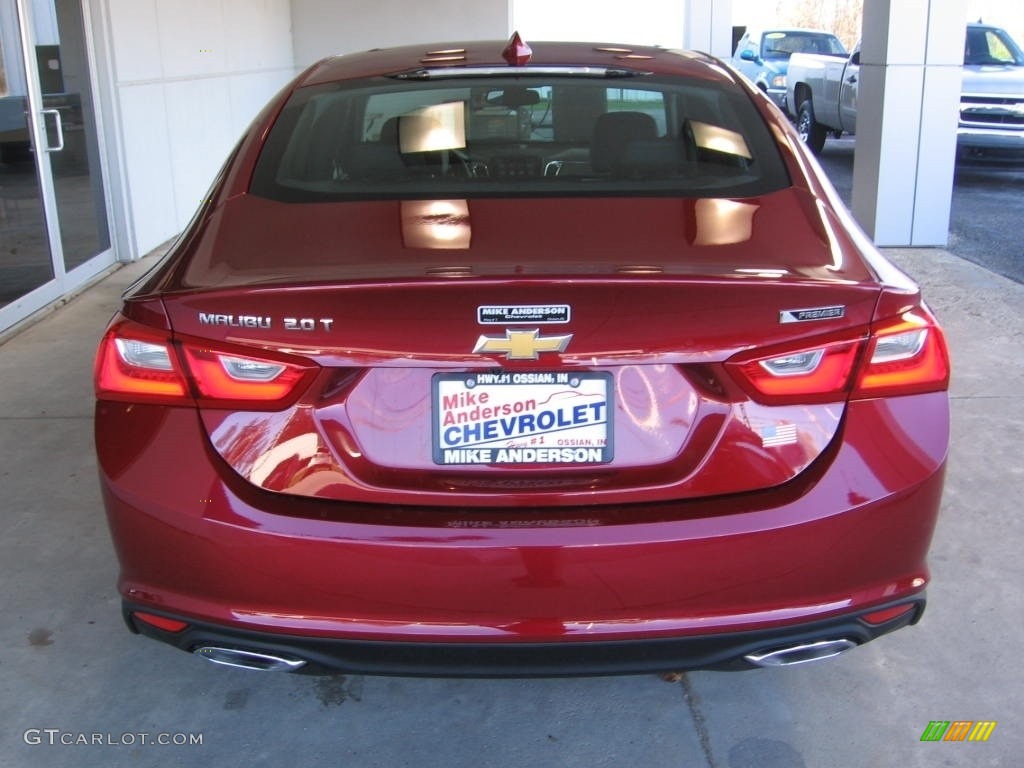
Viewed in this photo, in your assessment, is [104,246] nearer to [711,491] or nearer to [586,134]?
[586,134]

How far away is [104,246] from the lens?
7.69m

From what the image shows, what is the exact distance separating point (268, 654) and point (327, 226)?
903 mm

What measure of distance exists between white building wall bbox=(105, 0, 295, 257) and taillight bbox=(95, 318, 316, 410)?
238 inches

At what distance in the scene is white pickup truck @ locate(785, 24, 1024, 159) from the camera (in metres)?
11.8

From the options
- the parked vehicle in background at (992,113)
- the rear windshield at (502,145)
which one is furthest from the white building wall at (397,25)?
the rear windshield at (502,145)

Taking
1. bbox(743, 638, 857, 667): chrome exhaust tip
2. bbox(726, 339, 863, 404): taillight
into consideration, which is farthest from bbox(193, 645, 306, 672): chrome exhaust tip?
bbox(726, 339, 863, 404): taillight

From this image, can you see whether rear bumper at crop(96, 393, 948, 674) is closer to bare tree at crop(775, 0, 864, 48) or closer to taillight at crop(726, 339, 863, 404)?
taillight at crop(726, 339, 863, 404)

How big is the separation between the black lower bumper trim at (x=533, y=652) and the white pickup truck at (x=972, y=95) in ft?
32.0

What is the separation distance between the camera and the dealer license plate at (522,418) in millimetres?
1951

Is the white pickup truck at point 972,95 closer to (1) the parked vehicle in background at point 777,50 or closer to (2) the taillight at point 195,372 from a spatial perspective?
(1) the parked vehicle in background at point 777,50

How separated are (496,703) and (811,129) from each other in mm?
13938

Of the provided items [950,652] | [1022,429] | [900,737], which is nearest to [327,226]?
[900,737]

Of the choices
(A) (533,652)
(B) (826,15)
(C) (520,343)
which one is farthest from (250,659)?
(B) (826,15)

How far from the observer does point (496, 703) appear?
2.69 m
